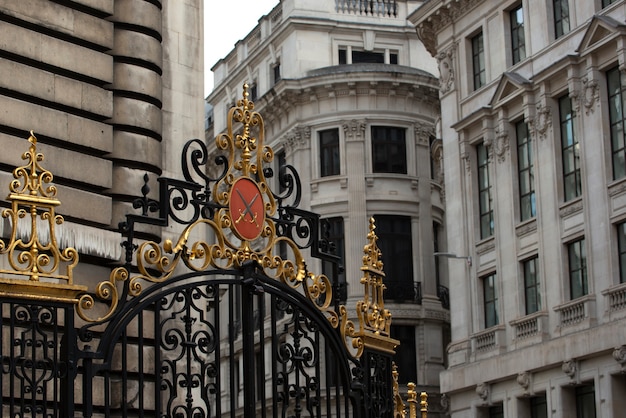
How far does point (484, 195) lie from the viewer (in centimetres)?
4466

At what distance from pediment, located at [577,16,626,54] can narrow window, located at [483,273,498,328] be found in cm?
833

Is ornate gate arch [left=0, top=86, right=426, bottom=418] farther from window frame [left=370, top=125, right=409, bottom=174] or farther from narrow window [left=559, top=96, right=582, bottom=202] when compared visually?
window frame [left=370, top=125, right=409, bottom=174]

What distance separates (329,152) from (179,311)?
41.8 m

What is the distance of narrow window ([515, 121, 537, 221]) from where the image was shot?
4176 cm

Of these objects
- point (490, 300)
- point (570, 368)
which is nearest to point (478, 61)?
point (490, 300)

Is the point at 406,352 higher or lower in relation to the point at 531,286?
lower

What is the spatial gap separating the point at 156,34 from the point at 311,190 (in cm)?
3931

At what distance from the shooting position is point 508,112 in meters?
43.0

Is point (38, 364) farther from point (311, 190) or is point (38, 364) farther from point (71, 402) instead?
point (311, 190)

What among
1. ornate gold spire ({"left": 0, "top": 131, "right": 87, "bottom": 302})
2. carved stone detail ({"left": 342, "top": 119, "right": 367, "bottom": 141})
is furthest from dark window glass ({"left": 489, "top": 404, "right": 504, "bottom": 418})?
ornate gold spire ({"left": 0, "top": 131, "right": 87, "bottom": 302})

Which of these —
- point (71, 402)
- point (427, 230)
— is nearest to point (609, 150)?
point (427, 230)

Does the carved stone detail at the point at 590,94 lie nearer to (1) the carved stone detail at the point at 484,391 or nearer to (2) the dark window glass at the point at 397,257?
(1) the carved stone detail at the point at 484,391

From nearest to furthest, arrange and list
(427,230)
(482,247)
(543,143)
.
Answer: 1. (543,143)
2. (482,247)
3. (427,230)

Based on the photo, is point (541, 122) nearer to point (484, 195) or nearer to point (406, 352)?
point (484, 195)
